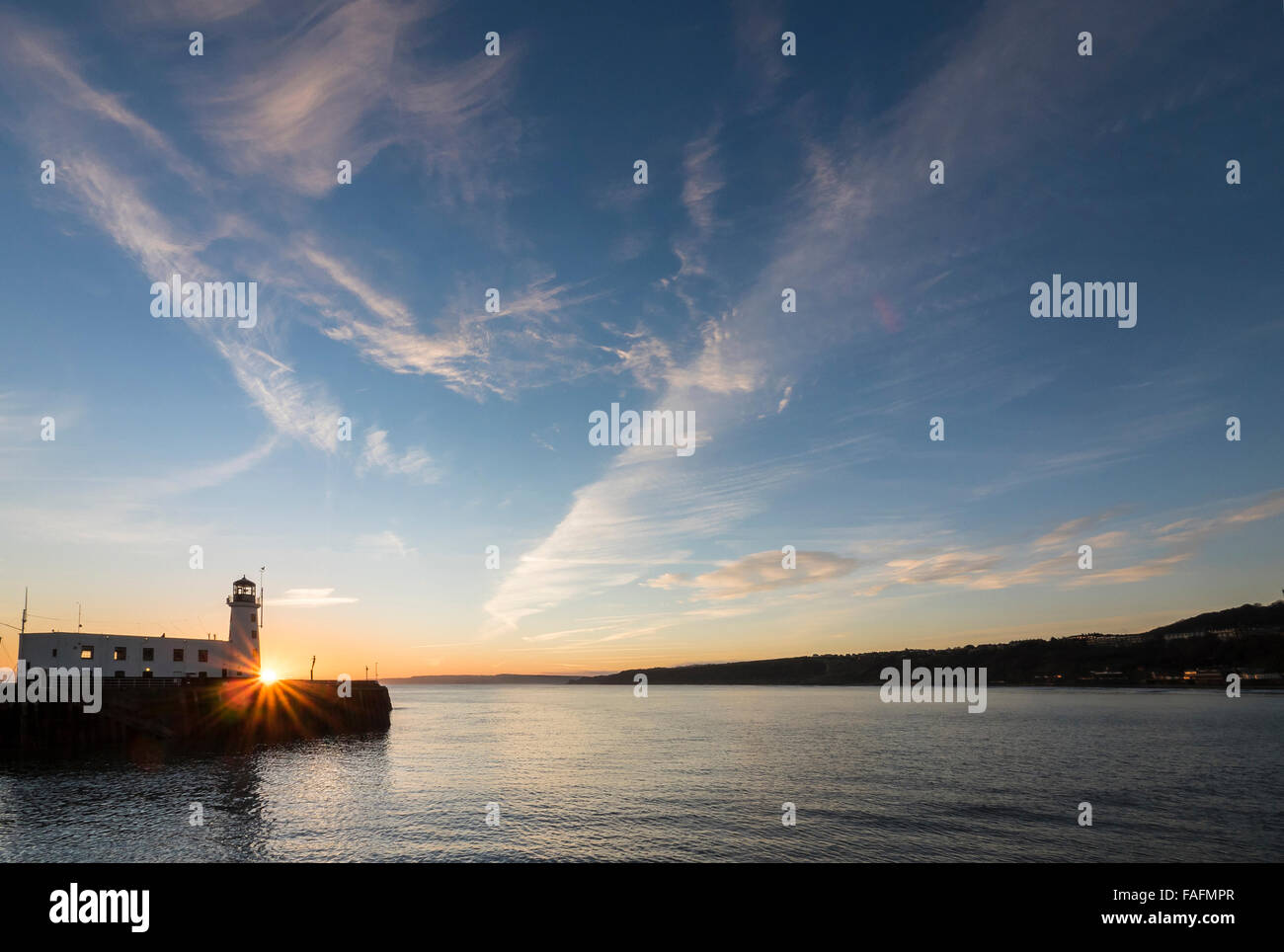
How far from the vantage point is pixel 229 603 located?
303 ft

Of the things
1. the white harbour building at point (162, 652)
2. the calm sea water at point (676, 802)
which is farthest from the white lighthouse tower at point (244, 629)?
the calm sea water at point (676, 802)

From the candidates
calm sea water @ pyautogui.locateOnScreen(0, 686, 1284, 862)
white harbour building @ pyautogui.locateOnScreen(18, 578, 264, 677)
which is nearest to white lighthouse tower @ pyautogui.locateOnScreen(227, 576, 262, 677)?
white harbour building @ pyautogui.locateOnScreen(18, 578, 264, 677)

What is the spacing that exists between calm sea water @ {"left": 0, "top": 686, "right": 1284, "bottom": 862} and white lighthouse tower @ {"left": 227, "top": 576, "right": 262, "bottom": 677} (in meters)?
20.1

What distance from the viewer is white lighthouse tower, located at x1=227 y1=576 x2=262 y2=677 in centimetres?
9106

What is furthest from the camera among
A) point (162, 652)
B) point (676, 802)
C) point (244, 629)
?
point (244, 629)

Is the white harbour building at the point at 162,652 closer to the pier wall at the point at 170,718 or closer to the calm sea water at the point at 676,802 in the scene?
the pier wall at the point at 170,718

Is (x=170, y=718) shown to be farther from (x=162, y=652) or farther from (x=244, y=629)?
(x=244, y=629)

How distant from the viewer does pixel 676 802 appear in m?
46.3

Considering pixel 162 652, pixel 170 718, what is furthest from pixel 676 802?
pixel 162 652

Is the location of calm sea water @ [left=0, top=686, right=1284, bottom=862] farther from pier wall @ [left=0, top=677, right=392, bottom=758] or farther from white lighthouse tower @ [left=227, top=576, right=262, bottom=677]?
white lighthouse tower @ [left=227, top=576, right=262, bottom=677]

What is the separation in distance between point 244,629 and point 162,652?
10.6 metres

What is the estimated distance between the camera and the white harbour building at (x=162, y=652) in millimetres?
74812
